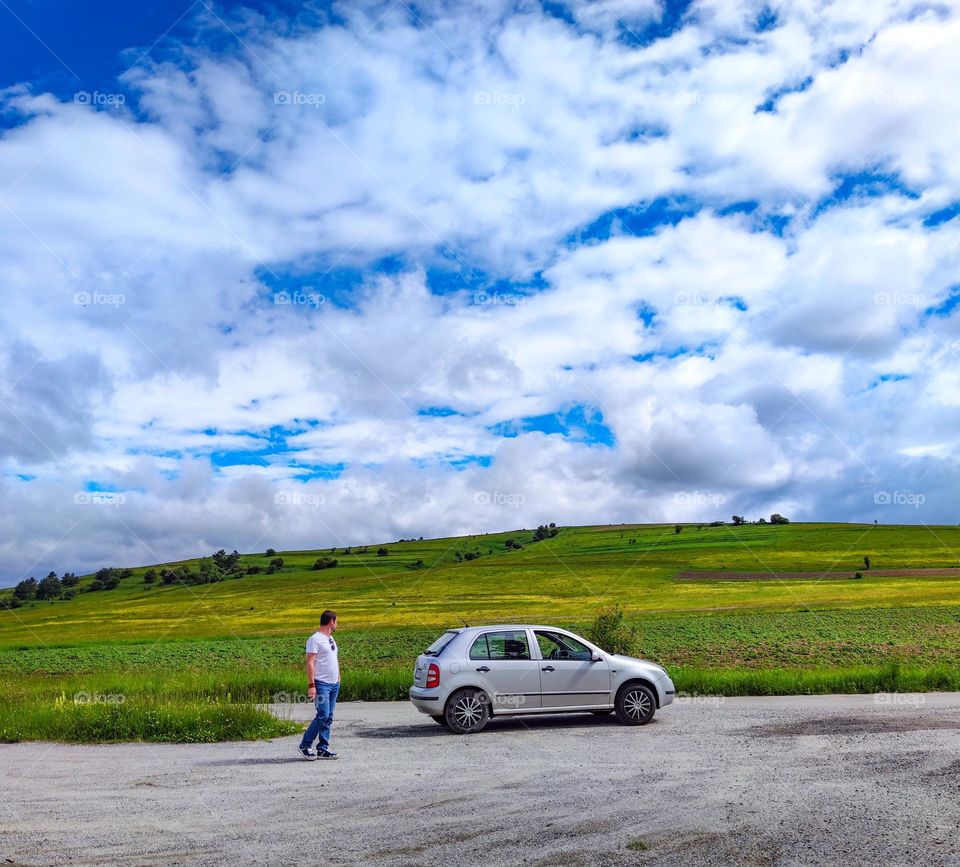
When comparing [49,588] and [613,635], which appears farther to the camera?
[49,588]

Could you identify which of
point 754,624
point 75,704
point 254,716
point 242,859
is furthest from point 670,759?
point 754,624

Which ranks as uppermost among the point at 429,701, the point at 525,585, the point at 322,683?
the point at 322,683

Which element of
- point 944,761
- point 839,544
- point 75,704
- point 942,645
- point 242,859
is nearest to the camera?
point 242,859

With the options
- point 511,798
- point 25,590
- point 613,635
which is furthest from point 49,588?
point 511,798

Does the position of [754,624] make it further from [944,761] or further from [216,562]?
[216,562]

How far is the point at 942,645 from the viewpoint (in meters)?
40.8

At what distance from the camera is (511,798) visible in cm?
929

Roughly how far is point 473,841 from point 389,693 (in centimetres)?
1457

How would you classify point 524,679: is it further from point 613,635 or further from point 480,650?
point 613,635

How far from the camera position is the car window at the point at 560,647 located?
1500cm

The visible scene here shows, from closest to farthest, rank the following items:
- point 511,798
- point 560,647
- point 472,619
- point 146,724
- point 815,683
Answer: point 511,798, point 146,724, point 560,647, point 815,683, point 472,619

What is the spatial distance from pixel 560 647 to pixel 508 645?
975 mm

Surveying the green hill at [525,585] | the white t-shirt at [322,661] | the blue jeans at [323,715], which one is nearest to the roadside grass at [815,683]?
the blue jeans at [323,715]

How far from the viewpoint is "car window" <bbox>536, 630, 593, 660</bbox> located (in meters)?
15.0
